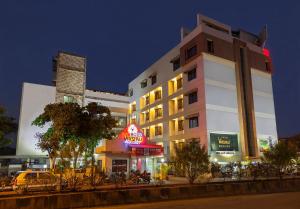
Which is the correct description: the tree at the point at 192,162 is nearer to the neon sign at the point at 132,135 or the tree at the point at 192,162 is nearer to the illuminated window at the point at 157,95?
the neon sign at the point at 132,135

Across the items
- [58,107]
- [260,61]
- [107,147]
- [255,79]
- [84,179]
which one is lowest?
[84,179]

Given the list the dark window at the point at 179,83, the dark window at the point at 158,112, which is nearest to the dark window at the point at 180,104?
the dark window at the point at 179,83

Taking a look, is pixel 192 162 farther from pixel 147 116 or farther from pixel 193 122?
pixel 147 116

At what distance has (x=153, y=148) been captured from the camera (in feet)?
99.2

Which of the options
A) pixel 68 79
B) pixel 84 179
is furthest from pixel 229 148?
pixel 68 79

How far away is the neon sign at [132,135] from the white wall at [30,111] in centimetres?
2264

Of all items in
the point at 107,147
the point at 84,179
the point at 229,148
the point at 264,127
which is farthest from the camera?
the point at 264,127

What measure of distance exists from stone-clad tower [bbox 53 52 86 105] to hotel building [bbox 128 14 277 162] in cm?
1420

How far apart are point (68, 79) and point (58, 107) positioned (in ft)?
95.4

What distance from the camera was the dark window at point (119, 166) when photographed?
29.5 meters

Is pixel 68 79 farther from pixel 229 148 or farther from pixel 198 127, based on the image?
pixel 229 148

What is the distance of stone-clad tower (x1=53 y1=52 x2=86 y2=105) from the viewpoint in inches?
1944

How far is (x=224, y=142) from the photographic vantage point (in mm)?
36875

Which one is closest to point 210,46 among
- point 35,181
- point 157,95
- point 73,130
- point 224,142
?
point 224,142
